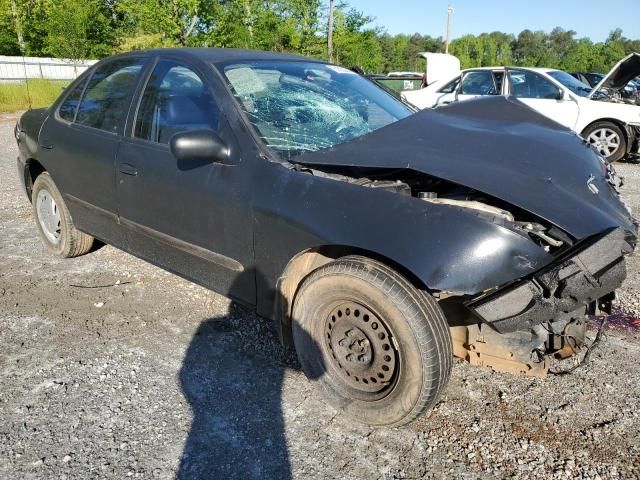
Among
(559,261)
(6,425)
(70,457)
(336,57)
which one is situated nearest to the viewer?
(559,261)

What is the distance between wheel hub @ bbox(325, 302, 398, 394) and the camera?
2217 mm

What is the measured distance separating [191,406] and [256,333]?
2.49 ft

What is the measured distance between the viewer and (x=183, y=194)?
112 inches

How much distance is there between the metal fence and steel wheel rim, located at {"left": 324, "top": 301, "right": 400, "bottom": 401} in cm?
2708

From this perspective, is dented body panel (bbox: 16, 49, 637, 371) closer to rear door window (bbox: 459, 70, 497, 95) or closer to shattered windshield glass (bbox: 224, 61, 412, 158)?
shattered windshield glass (bbox: 224, 61, 412, 158)

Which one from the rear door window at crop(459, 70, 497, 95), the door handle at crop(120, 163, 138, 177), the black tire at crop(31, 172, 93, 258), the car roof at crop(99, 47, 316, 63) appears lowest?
the black tire at crop(31, 172, 93, 258)

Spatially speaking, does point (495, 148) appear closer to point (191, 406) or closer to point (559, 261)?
point (559, 261)

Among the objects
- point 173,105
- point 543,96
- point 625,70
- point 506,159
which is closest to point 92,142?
point 173,105

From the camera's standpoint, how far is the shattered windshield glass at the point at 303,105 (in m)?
2.73

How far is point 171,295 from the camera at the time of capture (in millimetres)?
3723

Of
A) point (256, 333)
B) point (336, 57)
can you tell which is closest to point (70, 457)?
point (256, 333)

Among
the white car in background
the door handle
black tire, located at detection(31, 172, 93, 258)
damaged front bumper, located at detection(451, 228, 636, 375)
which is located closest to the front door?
the door handle

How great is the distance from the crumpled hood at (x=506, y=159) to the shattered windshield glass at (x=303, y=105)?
29 cm

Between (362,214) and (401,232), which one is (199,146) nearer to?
(362,214)
